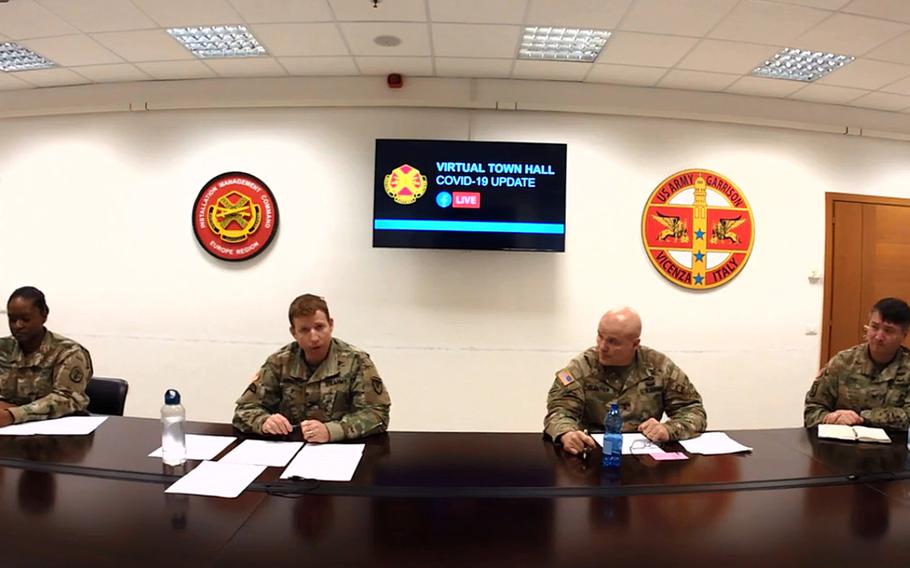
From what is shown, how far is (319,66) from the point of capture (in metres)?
3.62

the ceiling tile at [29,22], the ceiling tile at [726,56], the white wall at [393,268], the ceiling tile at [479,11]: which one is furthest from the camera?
the white wall at [393,268]

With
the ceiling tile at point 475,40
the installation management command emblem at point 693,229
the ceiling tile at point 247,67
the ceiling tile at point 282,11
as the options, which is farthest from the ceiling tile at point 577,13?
the ceiling tile at point 247,67

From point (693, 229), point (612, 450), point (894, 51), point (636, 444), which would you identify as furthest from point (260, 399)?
point (894, 51)

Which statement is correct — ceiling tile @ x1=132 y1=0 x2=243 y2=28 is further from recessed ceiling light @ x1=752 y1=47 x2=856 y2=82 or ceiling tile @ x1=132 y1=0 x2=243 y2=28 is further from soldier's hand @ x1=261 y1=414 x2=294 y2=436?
recessed ceiling light @ x1=752 y1=47 x2=856 y2=82

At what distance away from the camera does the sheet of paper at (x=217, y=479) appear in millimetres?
1367

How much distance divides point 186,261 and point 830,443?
4314mm

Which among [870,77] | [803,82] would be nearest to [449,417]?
[803,82]

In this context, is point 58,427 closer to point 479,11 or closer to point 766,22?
point 479,11

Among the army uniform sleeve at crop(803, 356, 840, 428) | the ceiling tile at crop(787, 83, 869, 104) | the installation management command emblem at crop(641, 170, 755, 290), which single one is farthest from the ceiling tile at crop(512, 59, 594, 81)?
the army uniform sleeve at crop(803, 356, 840, 428)

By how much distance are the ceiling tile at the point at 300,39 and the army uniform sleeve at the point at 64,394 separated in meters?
2.22

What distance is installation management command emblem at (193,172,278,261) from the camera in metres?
3.85

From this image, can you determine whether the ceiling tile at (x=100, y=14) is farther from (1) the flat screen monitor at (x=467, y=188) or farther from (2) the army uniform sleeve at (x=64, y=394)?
(2) the army uniform sleeve at (x=64, y=394)

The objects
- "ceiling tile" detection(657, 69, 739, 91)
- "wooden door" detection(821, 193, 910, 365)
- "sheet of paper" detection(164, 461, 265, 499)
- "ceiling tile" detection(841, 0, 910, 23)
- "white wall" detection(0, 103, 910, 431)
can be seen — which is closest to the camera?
"sheet of paper" detection(164, 461, 265, 499)

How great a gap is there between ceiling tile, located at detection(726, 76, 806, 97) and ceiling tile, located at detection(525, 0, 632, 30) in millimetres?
1459
